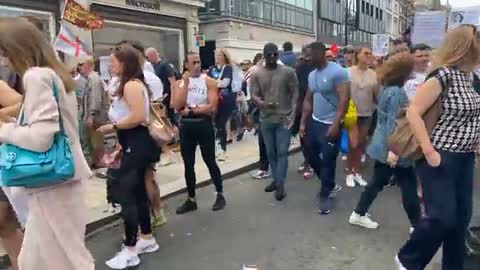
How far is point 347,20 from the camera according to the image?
42031 millimetres

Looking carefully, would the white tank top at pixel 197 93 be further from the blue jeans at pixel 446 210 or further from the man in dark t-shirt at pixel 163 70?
the man in dark t-shirt at pixel 163 70

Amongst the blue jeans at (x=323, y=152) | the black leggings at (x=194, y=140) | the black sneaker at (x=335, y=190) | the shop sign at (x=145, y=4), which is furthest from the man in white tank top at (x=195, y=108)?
the shop sign at (x=145, y=4)

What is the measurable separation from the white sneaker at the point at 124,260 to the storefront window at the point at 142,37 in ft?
39.0

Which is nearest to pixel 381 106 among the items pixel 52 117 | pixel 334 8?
pixel 52 117

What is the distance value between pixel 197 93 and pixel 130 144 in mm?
1503

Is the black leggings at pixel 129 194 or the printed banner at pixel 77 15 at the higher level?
the printed banner at pixel 77 15

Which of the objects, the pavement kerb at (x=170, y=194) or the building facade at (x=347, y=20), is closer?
the pavement kerb at (x=170, y=194)

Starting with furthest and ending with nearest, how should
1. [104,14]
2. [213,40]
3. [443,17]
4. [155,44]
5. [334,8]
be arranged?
[334,8], [213,40], [155,44], [104,14], [443,17]

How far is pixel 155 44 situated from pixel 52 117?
60.3 ft

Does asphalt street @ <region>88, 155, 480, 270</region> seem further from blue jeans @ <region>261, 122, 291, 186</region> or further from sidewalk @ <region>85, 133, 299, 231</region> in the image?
blue jeans @ <region>261, 122, 291, 186</region>

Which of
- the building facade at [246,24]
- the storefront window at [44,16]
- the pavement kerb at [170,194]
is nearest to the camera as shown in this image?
the pavement kerb at [170,194]

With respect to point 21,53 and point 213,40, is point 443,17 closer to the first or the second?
point 21,53

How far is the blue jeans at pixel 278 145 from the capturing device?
6404mm

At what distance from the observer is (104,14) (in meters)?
17.2
